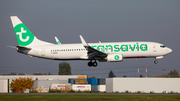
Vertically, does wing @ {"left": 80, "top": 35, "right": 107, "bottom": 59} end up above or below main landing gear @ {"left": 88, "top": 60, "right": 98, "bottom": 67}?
above

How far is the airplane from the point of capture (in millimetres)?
69000

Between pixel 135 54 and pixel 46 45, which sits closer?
pixel 135 54

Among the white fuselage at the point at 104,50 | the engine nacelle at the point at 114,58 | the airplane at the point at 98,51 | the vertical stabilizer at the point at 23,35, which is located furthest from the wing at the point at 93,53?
the vertical stabilizer at the point at 23,35

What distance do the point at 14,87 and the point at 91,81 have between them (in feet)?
73.5

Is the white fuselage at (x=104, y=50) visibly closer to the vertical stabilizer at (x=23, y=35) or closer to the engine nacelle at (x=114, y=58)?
the engine nacelle at (x=114, y=58)

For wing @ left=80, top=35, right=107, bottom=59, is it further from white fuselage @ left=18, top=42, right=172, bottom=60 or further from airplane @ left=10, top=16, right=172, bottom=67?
white fuselage @ left=18, top=42, right=172, bottom=60

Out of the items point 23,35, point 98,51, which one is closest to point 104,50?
point 98,51

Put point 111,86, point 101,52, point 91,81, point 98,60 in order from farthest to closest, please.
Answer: point 91,81 → point 111,86 → point 98,60 → point 101,52

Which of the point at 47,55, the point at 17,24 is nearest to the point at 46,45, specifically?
the point at 47,55

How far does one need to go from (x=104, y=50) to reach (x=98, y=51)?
2.24 metres

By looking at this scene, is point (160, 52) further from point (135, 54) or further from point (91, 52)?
point (91, 52)

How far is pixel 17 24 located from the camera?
7719cm

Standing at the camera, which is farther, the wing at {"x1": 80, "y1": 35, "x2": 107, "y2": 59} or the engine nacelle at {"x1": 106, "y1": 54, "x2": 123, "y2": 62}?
the engine nacelle at {"x1": 106, "y1": 54, "x2": 123, "y2": 62}

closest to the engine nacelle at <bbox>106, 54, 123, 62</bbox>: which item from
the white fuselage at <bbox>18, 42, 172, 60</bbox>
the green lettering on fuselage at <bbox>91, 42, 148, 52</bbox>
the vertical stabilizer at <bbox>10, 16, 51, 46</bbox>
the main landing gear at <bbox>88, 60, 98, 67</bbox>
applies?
the white fuselage at <bbox>18, 42, 172, 60</bbox>
